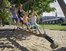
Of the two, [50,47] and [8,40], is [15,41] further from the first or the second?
[50,47]

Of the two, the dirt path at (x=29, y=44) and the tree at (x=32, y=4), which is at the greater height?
the tree at (x=32, y=4)

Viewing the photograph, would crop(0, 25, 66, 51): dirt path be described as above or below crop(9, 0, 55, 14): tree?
below

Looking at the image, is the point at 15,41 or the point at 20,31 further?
the point at 20,31

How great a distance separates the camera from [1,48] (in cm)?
1415

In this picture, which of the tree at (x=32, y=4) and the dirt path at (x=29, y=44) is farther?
the tree at (x=32, y=4)

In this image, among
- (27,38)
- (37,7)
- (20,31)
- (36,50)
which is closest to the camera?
(36,50)

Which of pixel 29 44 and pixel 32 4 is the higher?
pixel 32 4

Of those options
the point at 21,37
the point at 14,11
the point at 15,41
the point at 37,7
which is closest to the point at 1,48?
the point at 15,41

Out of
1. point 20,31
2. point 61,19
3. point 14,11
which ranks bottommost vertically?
point 61,19

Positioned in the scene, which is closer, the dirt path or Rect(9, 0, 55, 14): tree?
the dirt path

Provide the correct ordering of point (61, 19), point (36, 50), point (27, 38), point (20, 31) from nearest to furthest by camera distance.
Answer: point (36, 50), point (27, 38), point (20, 31), point (61, 19)

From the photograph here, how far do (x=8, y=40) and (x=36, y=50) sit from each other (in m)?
2.27

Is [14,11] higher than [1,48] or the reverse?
higher

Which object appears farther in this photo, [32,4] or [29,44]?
[32,4]
